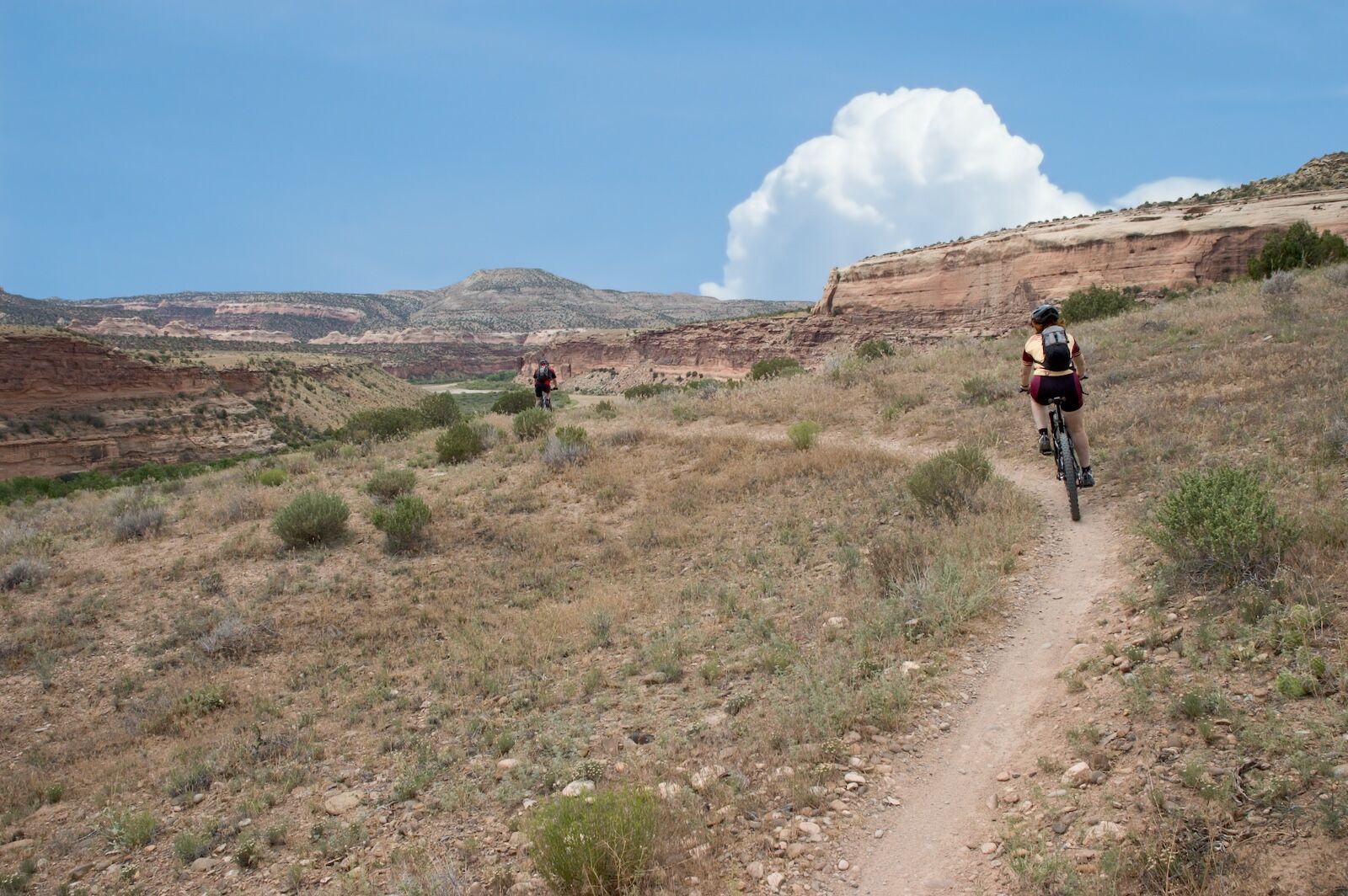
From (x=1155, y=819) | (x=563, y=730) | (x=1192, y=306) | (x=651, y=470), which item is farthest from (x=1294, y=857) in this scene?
(x=1192, y=306)

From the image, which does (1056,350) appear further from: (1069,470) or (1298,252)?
(1298,252)

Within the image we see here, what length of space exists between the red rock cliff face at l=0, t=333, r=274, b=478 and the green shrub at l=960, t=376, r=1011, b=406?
163 ft

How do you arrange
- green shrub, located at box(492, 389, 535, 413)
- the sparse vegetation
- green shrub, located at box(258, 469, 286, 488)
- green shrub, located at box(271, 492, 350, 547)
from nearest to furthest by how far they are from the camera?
the sparse vegetation < green shrub, located at box(271, 492, 350, 547) < green shrub, located at box(258, 469, 286, 488) < green shrub, located at box(492, 389, 535, 413)

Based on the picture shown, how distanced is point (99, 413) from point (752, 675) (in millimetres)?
55878

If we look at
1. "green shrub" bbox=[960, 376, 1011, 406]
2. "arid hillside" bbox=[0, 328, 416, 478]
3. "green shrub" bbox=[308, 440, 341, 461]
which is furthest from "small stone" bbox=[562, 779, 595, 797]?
"arid hillside" bbox=[0, 328, 416, 478]

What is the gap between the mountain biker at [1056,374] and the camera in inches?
282

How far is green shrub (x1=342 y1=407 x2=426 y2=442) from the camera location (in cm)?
2169

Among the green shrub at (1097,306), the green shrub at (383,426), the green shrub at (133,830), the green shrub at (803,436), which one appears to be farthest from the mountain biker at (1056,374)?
the green shrub at (1097,306)

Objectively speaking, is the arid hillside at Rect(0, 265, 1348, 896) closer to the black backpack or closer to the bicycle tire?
the bicycle tire

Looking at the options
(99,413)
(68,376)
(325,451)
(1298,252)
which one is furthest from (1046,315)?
(68,376)

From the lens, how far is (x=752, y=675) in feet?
19.3

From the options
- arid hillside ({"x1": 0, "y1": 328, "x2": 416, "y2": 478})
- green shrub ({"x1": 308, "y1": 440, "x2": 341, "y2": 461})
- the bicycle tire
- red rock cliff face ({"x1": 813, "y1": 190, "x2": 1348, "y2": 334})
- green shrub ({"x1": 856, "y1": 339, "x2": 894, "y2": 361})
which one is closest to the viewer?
the bicycle tire

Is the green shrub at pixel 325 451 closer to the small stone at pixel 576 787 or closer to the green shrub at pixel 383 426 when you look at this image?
the green shrub at pixel 383 426

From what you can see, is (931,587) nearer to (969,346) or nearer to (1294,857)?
(1294,857)
